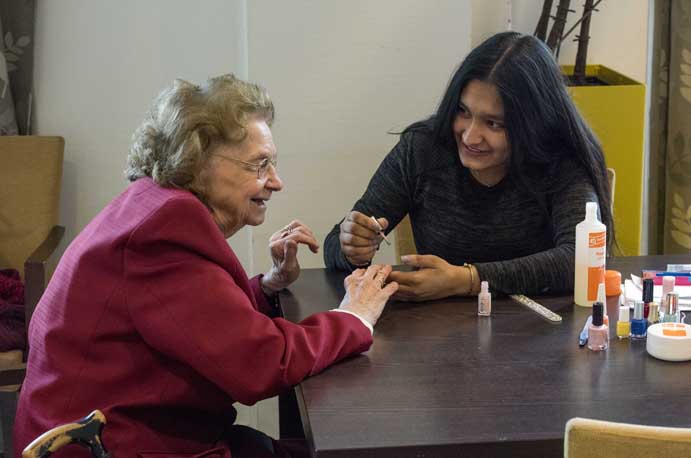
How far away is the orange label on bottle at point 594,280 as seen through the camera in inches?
77.8

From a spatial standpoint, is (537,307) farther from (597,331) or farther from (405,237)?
(405,237)

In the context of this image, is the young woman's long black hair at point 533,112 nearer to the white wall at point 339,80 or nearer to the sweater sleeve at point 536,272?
the sweater sleeve at point 536,272

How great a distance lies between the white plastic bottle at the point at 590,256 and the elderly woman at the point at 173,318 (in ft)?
→ 1.61

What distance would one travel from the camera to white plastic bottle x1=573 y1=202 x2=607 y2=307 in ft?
6.46

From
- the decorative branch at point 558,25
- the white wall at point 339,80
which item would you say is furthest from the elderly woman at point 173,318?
the decorative branch at point 558,25

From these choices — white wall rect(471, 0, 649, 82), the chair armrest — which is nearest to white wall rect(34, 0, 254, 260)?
the chair armrest

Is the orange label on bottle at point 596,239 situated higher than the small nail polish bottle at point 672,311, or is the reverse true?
the orange label on bottle at point 596,239

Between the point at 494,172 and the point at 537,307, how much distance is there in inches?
17.6

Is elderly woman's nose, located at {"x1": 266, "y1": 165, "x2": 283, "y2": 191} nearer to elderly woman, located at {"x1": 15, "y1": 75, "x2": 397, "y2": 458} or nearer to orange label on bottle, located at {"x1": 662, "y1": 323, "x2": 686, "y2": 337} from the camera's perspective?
elderly woman, located at {"x1": 15, "y1": 75, "x2": 397, "y2": 458}

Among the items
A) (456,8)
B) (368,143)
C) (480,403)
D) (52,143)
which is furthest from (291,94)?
(480,403)

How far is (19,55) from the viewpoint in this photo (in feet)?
10.4

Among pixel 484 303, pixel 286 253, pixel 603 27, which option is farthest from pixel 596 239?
pixel 603 27

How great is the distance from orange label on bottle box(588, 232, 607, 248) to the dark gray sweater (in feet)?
0.44

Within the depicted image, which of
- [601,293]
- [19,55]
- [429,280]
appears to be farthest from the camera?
[19,55]
